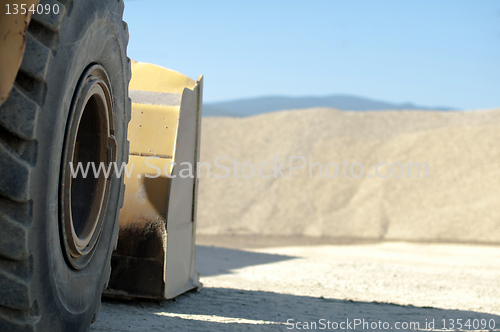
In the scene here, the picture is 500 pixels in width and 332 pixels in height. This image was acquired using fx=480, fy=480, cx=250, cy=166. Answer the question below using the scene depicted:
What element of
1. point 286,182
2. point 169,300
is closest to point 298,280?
point 169,300

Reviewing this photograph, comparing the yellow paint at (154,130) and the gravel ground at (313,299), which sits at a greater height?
the yellow paint at (154,130)

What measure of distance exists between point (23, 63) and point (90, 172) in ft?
3.69

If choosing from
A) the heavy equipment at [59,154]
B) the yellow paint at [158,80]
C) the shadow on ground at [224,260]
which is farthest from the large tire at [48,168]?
the shadow on ground at [224,260]

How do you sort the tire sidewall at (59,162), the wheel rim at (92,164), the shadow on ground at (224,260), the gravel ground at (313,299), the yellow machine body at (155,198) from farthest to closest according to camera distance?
the shadow on ground at (224,260), the yellow machine body at (155,198), the gravel ground at (313,299), the wheel rim at (92,164), the tire sidewall at (59,162)

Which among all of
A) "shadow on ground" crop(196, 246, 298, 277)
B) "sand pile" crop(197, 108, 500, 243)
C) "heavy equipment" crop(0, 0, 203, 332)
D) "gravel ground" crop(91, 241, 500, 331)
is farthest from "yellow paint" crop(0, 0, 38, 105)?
"sand pile" crop(197, 108, 500, 243)

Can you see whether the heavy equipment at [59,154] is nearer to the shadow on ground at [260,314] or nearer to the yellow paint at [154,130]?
the shadow on ground at [260,314]

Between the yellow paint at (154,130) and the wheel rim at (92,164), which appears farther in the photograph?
the yellow paint at (154,130)

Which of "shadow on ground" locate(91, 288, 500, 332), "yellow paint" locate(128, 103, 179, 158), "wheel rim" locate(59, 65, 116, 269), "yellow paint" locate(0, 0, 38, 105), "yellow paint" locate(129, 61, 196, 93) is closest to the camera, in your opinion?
"yellow paint" locate(0, 0, 38, 105)

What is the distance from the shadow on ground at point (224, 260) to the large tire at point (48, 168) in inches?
266

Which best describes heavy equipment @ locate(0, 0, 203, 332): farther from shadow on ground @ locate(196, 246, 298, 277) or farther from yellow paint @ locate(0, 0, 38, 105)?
shadow on ground @ locate(196, 246, 298, 277)

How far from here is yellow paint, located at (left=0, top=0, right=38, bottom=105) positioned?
5.67 ft

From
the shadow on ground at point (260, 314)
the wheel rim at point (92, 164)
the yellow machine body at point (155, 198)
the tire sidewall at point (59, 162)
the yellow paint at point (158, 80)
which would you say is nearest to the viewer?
the tire sidewall at point (59, 162)

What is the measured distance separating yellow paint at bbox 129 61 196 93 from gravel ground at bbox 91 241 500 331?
224 centimetres

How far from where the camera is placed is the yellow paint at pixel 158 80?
16.9 feet
